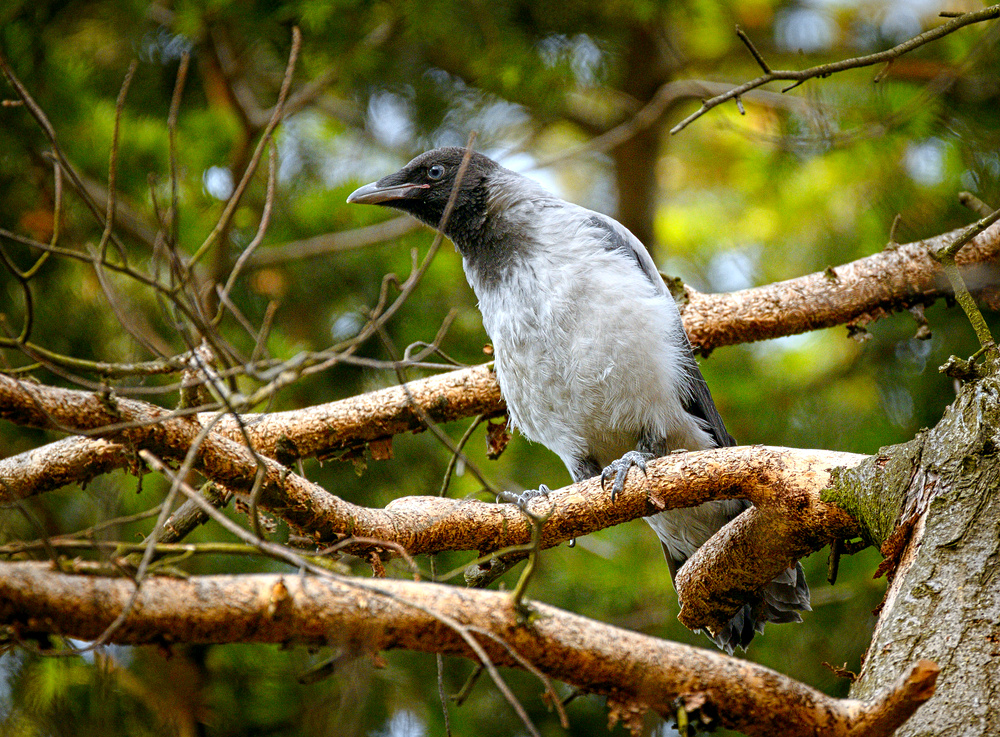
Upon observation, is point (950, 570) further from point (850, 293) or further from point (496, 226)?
point (496, 226)

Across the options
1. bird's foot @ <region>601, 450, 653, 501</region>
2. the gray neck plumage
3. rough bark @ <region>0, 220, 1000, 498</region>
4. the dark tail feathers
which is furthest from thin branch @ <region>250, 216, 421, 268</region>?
the dark tail feathers

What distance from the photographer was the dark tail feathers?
4.19 meters

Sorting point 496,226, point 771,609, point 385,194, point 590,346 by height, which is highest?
point 385,194

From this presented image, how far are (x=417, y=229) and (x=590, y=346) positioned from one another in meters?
2.69

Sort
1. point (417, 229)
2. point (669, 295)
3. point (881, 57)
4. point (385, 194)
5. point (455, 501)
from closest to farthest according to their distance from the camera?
1. point (881, 57)
2. point (455, 501)
3. point (669, 295)
4. point (385, 194)
5. point (417, 229)

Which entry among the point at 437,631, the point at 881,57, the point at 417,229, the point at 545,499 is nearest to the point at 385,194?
the point at 417,229

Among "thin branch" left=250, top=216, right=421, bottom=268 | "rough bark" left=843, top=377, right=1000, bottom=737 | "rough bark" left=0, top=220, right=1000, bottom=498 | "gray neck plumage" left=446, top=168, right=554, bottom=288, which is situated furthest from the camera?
"thin branch" left=250, top=216, right=421, bottom=268

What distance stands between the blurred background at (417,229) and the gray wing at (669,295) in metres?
1.28

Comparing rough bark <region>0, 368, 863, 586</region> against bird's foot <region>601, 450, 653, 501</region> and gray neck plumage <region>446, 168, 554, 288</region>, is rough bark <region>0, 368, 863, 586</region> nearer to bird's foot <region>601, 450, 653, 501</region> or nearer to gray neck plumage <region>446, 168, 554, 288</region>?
bird's foot <region>601, 450, 653, 501</region>

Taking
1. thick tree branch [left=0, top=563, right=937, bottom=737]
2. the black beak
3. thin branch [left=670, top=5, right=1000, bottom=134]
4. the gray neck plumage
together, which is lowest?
thick tree branch [left=0, top=563, right=937, bottom=737]

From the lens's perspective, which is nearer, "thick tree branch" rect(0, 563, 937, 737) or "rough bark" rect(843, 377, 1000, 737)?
"thick tree branch" rect(0, 563, 937, 737)

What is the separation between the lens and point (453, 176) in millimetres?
5047

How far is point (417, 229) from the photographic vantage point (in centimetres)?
650

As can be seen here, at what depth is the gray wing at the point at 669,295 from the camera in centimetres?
452
